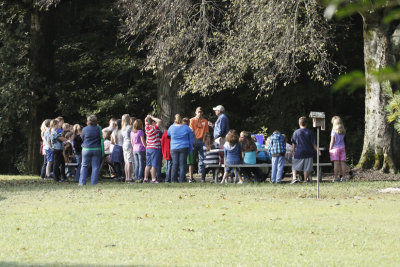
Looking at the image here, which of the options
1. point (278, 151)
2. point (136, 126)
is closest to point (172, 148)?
point (136, 126)

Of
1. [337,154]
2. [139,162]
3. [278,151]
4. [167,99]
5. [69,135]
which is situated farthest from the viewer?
[167,99]

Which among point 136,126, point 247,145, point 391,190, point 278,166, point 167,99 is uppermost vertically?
point 167,99

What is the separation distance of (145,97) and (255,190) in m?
16.0

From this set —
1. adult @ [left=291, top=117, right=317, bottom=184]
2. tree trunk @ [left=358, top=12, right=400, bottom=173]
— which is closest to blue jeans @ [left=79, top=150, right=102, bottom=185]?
adult @ [left=291, top=117, right=317, bottom=184]

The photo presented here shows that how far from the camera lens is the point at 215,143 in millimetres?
20578

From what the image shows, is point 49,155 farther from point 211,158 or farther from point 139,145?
point 211,158

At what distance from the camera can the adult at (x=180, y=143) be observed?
61.5 ft

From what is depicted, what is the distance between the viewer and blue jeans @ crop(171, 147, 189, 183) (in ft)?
61.7

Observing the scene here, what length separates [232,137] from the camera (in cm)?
1827

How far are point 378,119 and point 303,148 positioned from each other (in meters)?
4.20

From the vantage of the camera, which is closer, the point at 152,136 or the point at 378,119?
the point at 152,136

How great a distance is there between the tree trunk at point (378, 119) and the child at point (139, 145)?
6.39 meters

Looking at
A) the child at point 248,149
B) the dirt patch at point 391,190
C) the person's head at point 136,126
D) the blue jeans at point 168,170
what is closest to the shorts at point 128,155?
the person's head at point 136,126

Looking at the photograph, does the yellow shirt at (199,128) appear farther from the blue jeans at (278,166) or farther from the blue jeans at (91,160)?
the blue jeans at (91,160)
